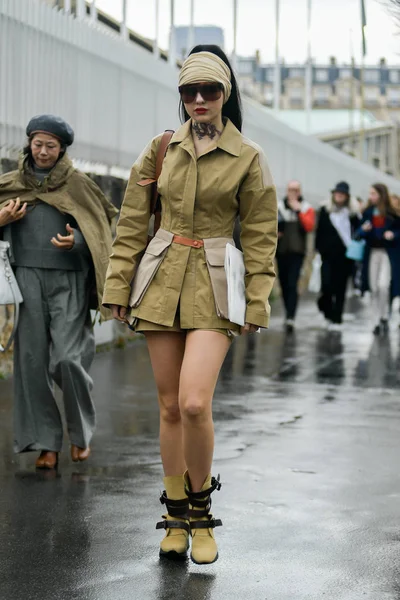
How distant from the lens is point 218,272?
4.93 meters

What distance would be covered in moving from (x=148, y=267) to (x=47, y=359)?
1.94 meters

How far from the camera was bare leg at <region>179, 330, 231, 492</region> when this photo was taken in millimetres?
4773

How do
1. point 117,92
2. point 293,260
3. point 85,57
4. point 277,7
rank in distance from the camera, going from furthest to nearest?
1. point 277,7
2. point 293,260
3. point 117,92
4. point 85,57

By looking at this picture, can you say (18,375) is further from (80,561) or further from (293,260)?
(293,260)

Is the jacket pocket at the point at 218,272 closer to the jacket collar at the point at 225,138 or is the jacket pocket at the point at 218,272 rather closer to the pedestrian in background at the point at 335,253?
the jacket collar at the point at 225,138

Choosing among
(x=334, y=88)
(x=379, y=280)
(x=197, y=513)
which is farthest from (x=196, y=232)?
(x=334, y=88)

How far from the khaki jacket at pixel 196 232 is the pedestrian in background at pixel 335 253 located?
437 inches

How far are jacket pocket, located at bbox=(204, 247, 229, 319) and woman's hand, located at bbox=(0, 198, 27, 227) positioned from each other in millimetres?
1893

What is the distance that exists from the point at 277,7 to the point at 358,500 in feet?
94.2

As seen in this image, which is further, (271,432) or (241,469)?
(271,432)

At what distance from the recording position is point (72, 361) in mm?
6660

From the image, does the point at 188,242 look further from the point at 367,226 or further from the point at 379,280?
the point at 379,280

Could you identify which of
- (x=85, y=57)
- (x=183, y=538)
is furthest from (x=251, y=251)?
(x=85, y=57)

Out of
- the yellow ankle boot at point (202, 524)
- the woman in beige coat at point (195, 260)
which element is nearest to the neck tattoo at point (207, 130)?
the woman in beige coat at point (195, 260)
